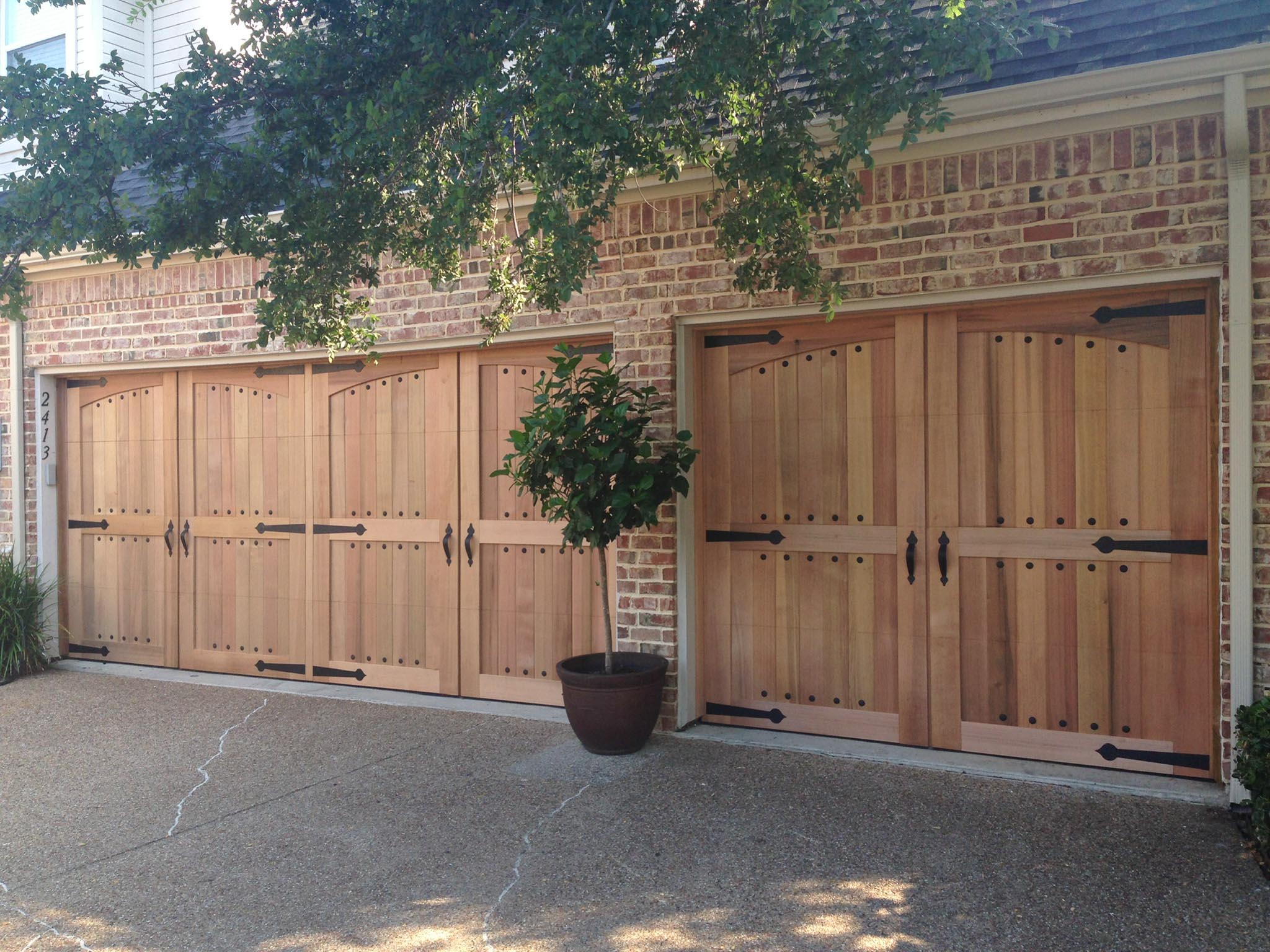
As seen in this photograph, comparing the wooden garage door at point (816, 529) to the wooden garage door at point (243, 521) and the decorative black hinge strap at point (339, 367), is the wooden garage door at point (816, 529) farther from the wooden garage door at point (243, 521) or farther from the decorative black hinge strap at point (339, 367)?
the wooden garage door at point (243, 521)

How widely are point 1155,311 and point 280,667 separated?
19.8 ft

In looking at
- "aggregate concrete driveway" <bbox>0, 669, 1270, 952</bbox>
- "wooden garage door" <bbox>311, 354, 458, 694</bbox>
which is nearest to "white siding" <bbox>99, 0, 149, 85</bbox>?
"wooden garage door" <bbox>311, 354, 458, 694</bbox>

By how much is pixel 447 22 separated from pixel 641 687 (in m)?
3.31

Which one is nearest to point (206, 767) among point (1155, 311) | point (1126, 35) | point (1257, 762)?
point (1257, 762)

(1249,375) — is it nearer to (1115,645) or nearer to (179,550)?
(1115,645)

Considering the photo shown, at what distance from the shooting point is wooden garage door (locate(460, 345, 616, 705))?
6.48 metres

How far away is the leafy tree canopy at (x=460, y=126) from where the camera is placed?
4.05 meters

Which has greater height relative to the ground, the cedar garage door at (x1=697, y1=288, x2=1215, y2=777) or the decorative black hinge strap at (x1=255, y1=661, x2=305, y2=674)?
the cedar garage door at (x1=697, y1=288, x2=1215, y2=777)

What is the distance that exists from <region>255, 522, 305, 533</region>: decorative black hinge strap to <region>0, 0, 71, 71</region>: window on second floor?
6.31 m

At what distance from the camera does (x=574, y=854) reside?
4.20 metres

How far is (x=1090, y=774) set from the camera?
4969 millimetres

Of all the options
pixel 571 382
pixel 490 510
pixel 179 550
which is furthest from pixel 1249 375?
pixel 179 550

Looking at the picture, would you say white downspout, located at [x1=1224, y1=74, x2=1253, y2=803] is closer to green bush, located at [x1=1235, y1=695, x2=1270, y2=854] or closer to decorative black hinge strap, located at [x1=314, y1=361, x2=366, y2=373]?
green bush, located at [x1=1235, y1=695, x2=1270, y2=854]

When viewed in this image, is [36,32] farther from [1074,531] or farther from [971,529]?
[1074,531]
